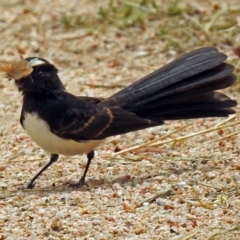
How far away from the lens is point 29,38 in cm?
837

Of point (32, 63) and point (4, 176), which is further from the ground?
point (32, 63)

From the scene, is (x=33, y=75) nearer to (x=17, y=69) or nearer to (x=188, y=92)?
(x=17, y=69)

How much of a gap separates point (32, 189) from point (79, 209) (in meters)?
0.58

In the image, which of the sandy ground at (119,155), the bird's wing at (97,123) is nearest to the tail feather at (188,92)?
the bird's wing at (97,123)

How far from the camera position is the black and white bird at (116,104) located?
17.7 feet

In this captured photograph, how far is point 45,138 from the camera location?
5348 mm

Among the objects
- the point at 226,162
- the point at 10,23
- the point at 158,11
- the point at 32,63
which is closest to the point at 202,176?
the point at 226,162

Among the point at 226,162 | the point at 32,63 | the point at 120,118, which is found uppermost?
the point at 32,63

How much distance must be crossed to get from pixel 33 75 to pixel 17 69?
0.42 feet

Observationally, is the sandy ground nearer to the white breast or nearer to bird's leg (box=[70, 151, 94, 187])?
bird's leg (box=[70, 151, 94, 187])

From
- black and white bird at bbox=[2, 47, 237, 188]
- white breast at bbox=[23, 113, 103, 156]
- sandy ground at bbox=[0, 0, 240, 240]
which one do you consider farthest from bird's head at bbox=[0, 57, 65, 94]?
sandy ground at bbox=[0, 0, 240, 240]

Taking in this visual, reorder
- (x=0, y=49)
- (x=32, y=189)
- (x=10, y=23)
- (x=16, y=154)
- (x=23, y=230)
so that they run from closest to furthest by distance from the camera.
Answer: (x=23, y=230) < (x=32, y=189) < (x=16, y=154) < (x=0, y=49) < (x=10, y=23)

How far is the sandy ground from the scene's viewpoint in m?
4.71

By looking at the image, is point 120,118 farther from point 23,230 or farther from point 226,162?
point 23,230
